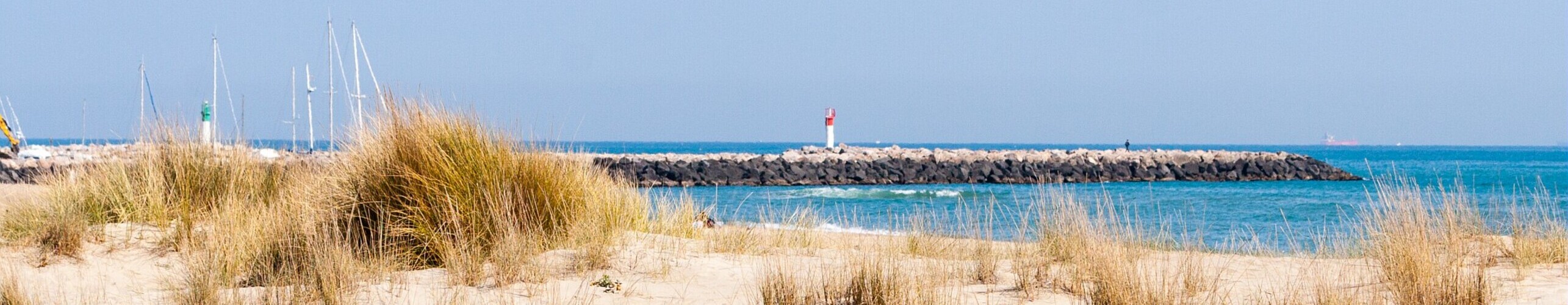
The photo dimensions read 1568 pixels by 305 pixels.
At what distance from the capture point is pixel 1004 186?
28344 millimetres

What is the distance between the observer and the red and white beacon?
128ft

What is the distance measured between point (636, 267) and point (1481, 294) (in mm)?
3336

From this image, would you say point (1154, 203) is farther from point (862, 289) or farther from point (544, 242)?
point (862, 289)

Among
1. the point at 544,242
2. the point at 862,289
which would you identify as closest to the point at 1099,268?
the point at 862,289

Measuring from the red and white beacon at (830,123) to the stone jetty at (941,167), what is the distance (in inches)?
100

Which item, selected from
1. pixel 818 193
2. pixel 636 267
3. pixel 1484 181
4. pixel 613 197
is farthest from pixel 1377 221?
pixel 1484 181

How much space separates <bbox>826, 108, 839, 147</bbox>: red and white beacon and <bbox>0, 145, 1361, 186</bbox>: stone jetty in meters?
2.55

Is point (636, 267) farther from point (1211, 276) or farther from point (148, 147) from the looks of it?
point (148, 147)

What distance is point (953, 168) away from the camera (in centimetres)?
3173

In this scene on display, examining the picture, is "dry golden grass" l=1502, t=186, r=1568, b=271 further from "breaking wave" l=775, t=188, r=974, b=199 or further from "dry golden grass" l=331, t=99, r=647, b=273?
"breaking wave" l=775, t=188, r=974, b=199

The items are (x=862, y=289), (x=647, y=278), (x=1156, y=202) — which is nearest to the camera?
(x=862, y=289)

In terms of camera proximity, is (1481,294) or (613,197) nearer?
(1481,294)

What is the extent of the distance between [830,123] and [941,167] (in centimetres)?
805

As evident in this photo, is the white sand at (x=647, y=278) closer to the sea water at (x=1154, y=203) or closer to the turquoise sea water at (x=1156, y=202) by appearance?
the sea water at (x=1154, y=203)
